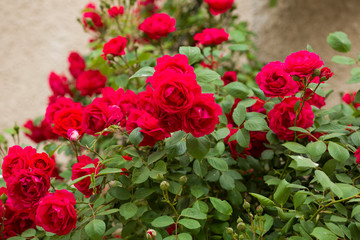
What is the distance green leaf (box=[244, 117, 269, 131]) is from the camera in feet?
2.29

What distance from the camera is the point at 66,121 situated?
719 millimetres

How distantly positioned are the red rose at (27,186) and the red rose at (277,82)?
428mm

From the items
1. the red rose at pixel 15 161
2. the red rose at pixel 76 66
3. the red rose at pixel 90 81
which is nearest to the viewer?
the red rose at pixel 15 161

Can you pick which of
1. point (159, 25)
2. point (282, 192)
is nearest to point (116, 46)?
point (159, 25)

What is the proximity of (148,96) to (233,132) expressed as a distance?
216 mm

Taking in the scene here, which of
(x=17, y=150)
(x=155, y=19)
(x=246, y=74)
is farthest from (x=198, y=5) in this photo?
(x=17, y=150)

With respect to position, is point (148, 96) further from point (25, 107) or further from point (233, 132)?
point (25, 107)

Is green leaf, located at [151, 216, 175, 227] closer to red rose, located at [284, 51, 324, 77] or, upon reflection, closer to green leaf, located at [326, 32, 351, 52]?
red rose, located at [284, 51, 324, 77]

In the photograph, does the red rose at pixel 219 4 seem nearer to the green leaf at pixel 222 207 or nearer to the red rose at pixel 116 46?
the red rose at pixel 116 46

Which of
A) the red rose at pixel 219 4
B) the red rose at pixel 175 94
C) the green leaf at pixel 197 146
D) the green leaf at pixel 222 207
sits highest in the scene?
the red rose at pixel 175 94

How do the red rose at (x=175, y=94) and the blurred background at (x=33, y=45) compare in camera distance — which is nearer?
the red rose at (x=175, y=94)

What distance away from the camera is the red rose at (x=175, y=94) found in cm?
55

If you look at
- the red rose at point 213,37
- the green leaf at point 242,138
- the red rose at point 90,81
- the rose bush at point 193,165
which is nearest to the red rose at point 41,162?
the rose bush at point 193,165

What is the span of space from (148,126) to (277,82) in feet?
0.84
